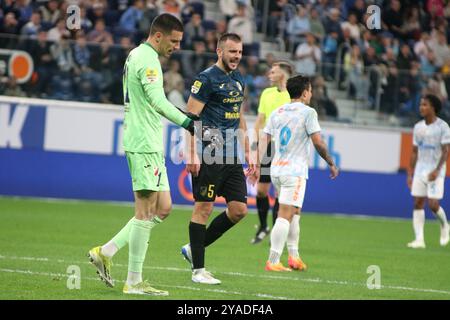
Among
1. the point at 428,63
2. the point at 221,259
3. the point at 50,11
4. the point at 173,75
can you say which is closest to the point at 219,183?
the point at 221,259

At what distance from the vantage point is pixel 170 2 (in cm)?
2314

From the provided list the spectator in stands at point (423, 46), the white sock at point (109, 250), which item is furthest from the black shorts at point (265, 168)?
the spectator in stands at point (423, 46)

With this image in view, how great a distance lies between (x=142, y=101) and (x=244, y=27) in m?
15.2

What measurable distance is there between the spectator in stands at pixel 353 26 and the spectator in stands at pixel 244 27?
2.24m

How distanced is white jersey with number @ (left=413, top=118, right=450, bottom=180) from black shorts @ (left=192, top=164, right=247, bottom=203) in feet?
21.0

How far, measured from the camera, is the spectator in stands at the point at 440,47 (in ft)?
82.3

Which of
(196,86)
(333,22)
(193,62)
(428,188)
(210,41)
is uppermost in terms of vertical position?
(333,22)

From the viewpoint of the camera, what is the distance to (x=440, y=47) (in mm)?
25281

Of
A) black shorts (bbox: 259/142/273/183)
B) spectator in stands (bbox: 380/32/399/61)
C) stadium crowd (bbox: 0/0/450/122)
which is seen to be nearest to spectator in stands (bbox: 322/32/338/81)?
stadium crowd (bbox: 0/0/450/122)

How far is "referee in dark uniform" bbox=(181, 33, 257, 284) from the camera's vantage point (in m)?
10.5

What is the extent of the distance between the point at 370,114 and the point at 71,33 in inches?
271

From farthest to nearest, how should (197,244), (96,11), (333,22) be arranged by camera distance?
1. (333,22)
2. (96,11)
3. (197,244)

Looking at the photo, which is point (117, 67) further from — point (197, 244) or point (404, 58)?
point (197, 244)
